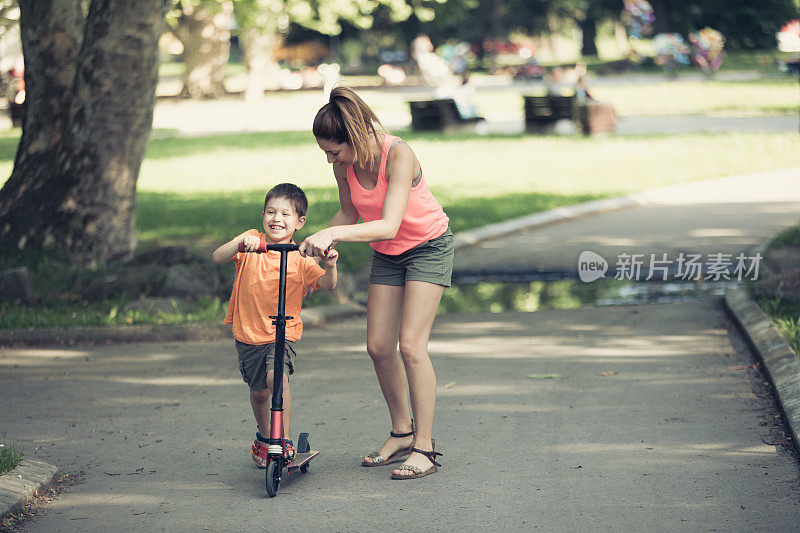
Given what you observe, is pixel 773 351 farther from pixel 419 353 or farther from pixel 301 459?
pixel 301 459

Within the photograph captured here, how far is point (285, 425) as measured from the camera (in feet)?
16.2

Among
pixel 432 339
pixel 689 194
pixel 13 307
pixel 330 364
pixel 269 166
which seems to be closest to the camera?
pixel 330 364

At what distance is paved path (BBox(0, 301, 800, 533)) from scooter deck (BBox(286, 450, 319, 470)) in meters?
0.11

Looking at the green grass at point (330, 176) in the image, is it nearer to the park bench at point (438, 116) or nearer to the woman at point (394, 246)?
the park bench at point (438, 116)

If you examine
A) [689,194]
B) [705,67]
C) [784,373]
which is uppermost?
[705,67]

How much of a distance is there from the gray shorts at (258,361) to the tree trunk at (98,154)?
18.4 feet

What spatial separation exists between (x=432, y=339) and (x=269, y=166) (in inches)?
460

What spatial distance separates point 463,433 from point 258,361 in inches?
52.9

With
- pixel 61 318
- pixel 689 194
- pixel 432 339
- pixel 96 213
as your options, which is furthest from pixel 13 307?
pixel 689 194

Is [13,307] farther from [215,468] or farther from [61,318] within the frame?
[215,468]

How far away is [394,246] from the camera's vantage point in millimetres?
4883

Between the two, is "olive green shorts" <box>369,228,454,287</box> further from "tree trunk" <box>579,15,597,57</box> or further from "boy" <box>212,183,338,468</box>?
"tree trunk" <box>579,15,597,57</box>

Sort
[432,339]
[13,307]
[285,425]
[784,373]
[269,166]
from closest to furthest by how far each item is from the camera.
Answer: [285,425] < [784,373] < [432,339] < [13,307] < [269,166]
